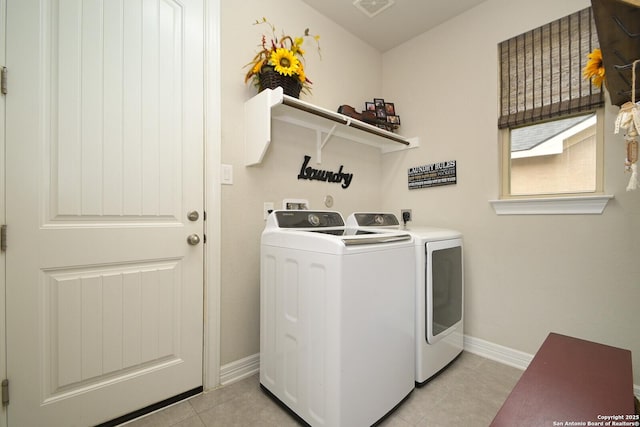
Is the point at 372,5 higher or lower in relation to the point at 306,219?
Result: higher

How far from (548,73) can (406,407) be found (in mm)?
2323

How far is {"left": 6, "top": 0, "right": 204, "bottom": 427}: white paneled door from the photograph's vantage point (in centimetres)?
120

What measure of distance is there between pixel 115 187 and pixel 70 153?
0.22 metres

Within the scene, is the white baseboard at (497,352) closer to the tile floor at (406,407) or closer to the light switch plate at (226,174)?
the tile floor at (406,407)

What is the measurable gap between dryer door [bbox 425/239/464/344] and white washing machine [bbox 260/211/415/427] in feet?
0.50

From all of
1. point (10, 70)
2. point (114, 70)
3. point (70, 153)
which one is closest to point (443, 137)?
point (114, 70)

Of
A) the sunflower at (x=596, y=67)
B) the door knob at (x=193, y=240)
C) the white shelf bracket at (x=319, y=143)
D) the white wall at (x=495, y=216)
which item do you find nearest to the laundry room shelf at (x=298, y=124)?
the white shelf bracket at (x=319, y=143)

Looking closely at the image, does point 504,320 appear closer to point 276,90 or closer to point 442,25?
point 276,90

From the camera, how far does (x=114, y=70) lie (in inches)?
54.6

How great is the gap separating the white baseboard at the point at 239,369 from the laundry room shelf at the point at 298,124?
1294mm

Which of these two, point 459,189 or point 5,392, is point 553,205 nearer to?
point 459,189

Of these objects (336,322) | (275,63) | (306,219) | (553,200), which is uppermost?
(275,63)

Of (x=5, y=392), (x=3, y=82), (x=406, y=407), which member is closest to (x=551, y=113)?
(x=406, y=407)

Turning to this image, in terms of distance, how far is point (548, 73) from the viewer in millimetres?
1902
